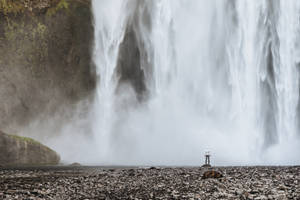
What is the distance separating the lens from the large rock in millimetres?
22984

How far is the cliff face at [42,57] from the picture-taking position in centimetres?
3722

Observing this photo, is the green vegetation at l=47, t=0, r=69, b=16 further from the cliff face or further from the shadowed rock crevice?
the shadowed rock crevice

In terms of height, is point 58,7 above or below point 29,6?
above

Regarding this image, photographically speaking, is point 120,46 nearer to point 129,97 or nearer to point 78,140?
point 129,97

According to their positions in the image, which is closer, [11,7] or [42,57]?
[11,7]

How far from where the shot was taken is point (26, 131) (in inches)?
1463

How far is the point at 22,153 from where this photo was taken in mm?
24484

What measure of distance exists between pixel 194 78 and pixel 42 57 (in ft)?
61.2

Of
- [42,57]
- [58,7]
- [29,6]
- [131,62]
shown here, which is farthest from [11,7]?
[131,62]

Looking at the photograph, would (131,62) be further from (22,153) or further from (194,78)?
(22,153)

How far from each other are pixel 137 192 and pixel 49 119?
104 ft

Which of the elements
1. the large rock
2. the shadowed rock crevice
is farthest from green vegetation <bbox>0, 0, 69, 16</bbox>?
the large rock

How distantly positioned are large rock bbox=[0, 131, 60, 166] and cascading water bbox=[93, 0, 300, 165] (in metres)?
8.92

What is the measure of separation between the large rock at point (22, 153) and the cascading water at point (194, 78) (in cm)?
892
